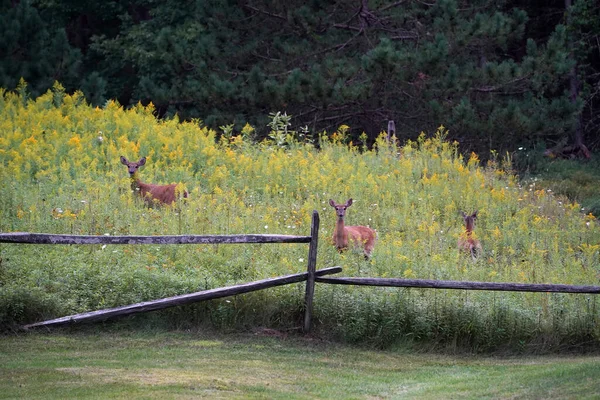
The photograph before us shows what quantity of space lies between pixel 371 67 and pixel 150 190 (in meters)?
10.5

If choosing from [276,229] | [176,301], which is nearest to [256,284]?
[176,301]

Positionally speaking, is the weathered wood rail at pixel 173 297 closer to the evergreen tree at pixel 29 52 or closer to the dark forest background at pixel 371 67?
the dark forest background at pixel 371 67

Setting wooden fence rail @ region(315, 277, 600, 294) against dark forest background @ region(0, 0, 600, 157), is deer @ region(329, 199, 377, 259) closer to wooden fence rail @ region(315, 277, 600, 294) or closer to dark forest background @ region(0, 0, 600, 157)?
wooden fence rail @ region(315, 277, 600, 294)

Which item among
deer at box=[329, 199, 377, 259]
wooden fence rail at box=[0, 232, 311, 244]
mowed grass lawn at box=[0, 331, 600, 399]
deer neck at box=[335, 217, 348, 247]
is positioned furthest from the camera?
deer neck at box=[335, 217, 348, 247]

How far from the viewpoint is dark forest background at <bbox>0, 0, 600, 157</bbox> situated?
26609 millimetres

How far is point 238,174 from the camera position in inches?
752

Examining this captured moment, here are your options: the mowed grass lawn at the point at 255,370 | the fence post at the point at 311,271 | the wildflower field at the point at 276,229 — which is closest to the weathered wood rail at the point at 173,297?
the fence post at the point at 311,271

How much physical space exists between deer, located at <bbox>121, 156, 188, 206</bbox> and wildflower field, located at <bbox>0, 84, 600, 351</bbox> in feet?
0.78

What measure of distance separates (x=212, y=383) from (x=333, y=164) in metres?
11.3

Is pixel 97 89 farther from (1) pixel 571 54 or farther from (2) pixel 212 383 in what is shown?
(2) pixel 212 383

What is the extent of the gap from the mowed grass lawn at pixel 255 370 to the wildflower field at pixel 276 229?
43 cm

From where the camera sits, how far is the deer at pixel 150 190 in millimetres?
16641

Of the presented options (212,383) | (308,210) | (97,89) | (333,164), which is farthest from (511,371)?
(97,89)

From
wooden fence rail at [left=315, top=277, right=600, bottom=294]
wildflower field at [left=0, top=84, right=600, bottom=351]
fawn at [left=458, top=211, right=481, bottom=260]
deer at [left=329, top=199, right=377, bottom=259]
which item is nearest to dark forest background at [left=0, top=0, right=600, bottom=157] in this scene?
wildflower field at [left=0, top=84, right=600, bottom=351]
